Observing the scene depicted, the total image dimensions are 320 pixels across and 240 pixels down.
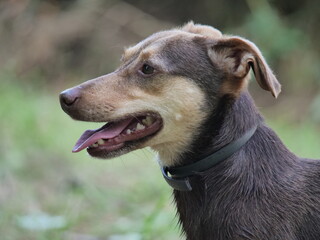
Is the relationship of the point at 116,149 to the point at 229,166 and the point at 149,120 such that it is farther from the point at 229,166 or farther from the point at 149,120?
the point at 229,166

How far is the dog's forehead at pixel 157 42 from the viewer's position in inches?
143

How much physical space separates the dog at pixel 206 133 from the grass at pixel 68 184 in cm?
62

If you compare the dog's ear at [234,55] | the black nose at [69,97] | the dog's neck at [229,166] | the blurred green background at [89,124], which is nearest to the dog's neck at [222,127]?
the dog's neck at [229,166]

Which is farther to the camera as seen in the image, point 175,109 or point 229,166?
point 175,109

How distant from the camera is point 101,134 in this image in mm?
3525

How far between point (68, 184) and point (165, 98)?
2856mm

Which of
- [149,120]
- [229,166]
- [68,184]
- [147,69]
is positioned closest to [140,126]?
[149,120]

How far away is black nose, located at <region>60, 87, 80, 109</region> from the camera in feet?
11.3

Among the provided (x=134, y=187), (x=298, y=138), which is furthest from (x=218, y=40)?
(x=298, y=138)

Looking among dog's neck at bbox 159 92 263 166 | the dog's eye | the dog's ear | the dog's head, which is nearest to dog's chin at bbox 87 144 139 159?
the dog's head

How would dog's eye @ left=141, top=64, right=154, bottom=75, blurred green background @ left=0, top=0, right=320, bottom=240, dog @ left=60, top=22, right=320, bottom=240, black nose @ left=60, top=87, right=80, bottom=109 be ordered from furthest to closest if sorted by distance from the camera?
blurred green background @ left=0, top=0, right=320, bottom=240, dog's eye @ left=141, top=64, right=154, bottom=75, black nose @ left=60, top=87, right=80, bottom=109, dog @ left=60, top=22, right=320, bottom=240

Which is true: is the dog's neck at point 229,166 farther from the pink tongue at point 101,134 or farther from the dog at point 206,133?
the pink tongue at point 101,134

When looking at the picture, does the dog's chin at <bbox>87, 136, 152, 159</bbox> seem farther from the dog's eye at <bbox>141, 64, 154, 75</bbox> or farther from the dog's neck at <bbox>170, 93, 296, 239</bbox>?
the dog's eye at <bbox>141, 64, 154, 75</bbox>

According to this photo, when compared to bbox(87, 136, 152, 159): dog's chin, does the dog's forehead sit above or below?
above
